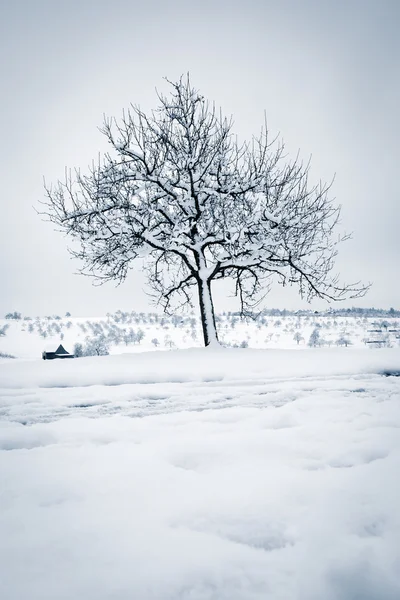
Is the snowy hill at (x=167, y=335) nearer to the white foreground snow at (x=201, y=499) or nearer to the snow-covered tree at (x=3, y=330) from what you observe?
the snow-covered tree at (x=3, y=330)

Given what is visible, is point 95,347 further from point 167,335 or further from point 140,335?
point 167,335

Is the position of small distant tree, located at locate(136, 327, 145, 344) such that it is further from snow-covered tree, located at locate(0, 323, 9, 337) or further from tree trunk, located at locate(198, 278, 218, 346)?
tree trunk, located at locate(198, 278, 218, 346)

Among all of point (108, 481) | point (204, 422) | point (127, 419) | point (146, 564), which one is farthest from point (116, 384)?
point (146, 564)

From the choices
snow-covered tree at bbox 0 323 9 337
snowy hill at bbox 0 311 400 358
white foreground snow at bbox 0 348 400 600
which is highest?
snow-covered tree at bbox 0 323 9 337

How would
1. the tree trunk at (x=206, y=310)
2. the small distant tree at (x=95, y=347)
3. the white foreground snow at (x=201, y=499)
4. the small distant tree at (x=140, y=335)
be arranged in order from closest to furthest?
the white foreground snow at (x=201, y=499), the tree trunk at (x=206, y=310), the small distant tree at (x=95, y=347), the small distant tree at (x=140, y=335)

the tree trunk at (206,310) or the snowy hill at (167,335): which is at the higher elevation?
the tree trunk at (206,310)

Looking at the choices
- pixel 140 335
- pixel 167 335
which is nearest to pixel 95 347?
pixel 140 335

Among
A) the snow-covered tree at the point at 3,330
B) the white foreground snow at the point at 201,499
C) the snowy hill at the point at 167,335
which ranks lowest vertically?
the snowy hill at the point at 167,335

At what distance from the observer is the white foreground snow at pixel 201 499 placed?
101cm

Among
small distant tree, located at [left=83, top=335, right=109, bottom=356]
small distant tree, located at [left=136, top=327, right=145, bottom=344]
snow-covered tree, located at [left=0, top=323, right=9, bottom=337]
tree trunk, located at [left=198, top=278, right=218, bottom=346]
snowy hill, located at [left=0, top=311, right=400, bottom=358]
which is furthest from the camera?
small distant tree, located at [left=136, top=327, right=145, bottom=344]

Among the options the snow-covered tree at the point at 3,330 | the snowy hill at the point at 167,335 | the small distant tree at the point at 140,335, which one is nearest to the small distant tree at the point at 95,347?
the snowy hill at the point at 167,335

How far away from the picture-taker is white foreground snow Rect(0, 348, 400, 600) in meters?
1.01

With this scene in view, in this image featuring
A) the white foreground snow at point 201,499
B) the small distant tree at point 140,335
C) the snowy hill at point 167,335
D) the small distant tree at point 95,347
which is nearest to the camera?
the white foreground snow at point 201,499

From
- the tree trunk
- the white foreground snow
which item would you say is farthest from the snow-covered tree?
the white foreground snow
